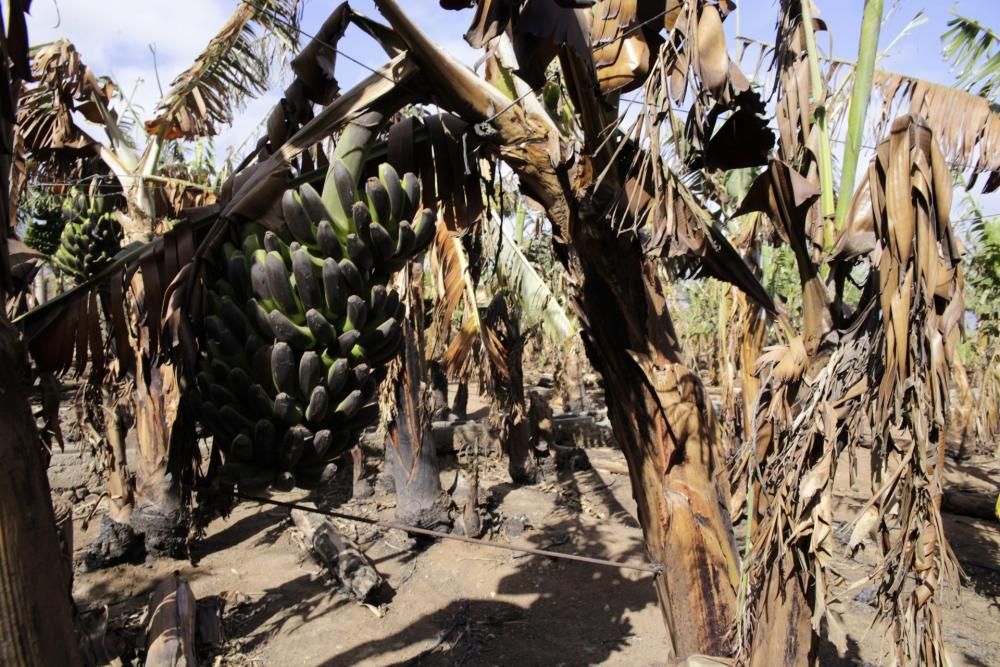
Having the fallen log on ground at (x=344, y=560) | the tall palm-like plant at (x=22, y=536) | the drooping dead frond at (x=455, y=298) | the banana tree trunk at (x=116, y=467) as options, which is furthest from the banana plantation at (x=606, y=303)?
the banana tree trunk at (x=116, y=467)

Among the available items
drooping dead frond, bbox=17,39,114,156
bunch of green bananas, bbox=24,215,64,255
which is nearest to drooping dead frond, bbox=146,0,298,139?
drooping dead frond, bbox=17,39,114,156

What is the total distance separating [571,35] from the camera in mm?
1859

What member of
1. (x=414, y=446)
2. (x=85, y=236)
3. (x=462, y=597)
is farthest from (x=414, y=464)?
(x=85, y=236)

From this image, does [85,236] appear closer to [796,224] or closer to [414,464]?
[414,464]

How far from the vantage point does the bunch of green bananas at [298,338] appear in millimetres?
1717

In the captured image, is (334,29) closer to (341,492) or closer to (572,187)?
(572,187)

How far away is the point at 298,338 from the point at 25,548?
2.44ft

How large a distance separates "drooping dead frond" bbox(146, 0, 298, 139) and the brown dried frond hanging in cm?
495

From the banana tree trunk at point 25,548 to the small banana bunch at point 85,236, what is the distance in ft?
19.7

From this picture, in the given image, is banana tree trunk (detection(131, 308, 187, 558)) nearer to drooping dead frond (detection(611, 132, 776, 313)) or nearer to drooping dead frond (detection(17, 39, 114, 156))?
drooping dead frond (detection(17, 39, 114, 156))

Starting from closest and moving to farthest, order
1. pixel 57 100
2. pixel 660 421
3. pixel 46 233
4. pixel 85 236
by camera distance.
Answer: pixel 660 421, pixel 57 100, pixel 85 236, pixel 46 233

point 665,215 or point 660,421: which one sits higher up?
point 665,215

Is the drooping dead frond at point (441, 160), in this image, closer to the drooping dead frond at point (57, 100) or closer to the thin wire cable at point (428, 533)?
the thin wire cable at point (428, 533)

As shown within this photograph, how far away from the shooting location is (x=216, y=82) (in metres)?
6.06
